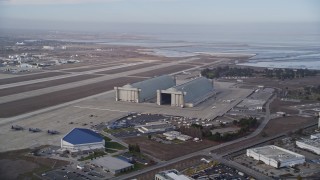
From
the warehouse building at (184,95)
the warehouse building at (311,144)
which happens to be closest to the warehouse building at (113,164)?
the warehouse building at (311,144)

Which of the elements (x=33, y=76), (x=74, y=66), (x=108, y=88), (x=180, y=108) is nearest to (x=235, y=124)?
(x=180, y=108)

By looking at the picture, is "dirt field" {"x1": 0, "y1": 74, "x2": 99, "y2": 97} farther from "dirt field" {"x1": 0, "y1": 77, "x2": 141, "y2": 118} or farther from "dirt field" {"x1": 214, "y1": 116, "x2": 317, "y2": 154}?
"dirt field" {"x1": 214, "y1": 116, "x2": 317, "y2": 154}

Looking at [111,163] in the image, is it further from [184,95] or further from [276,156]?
[184,95]

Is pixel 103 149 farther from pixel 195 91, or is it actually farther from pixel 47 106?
pixel 195 91

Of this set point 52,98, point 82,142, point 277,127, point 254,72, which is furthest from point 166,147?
point 254,72

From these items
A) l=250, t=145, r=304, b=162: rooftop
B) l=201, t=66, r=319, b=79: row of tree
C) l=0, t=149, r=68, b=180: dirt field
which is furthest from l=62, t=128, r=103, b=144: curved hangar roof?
l=201, t=66, r=319, b=79: row of tree
